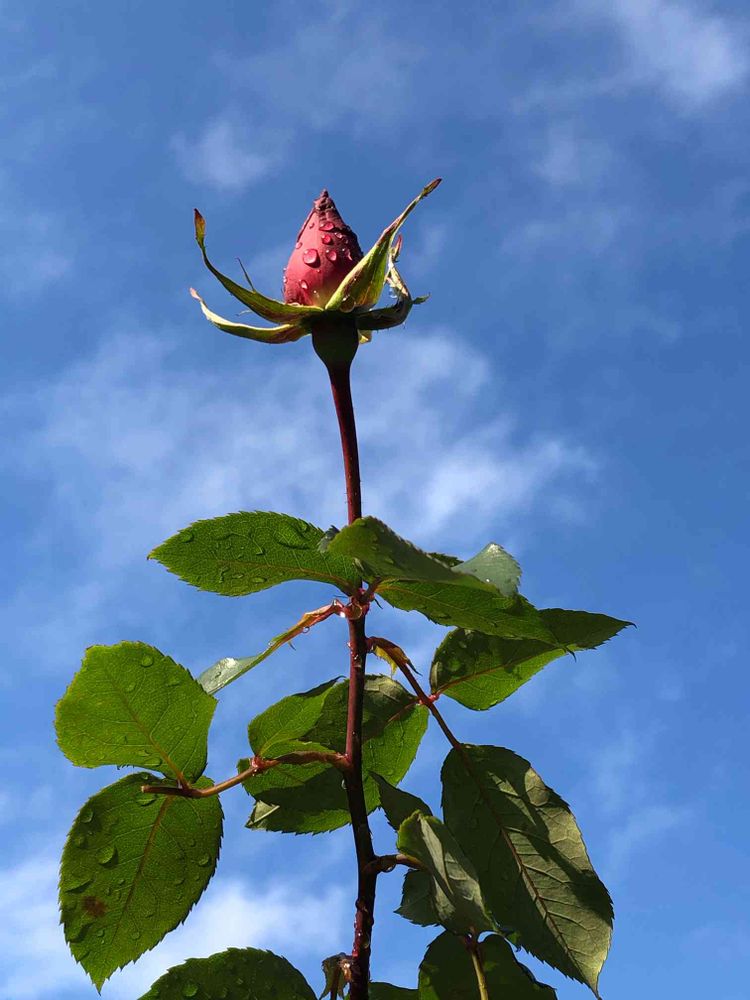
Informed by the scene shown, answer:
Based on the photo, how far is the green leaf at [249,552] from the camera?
156cm

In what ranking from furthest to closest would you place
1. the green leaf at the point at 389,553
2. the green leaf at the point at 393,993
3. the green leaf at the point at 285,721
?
the green leaf at the point at 393,993 → the green leaf at the point at 285,721 → the green leaf at the point at 389,553

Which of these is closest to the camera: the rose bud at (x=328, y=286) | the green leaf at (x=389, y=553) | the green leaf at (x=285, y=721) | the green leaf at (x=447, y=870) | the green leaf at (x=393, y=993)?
the green leaf at (x=389, y=553)

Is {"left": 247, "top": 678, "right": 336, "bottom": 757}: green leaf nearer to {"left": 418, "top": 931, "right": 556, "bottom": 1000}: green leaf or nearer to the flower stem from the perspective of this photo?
the flower stem

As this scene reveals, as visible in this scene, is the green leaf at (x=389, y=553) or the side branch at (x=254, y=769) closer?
the green leaf at (x=389, y=553)

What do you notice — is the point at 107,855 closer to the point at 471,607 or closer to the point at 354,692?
the point at 354,692

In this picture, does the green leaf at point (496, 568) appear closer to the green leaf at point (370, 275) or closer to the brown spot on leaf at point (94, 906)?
the green leaf at point (370, 275)

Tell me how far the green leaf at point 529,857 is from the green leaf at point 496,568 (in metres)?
0.44

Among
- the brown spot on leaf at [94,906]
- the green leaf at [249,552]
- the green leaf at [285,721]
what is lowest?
the brown spot on leaf at [94,906]

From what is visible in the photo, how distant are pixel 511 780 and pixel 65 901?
699mm

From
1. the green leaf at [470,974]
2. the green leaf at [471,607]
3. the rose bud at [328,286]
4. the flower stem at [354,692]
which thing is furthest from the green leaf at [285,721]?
the rose bud at [328,286]

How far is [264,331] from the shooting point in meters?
1.63

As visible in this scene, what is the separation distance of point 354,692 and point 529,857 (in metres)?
0.40

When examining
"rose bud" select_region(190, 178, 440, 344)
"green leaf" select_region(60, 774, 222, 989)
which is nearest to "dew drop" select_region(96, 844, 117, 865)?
"green leaf" select_region(60, 774, 222, 989)

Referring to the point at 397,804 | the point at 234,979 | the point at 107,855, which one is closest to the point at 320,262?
the point at 397,804
